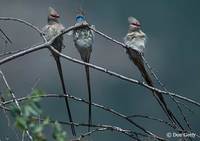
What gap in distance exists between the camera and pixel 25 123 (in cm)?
218

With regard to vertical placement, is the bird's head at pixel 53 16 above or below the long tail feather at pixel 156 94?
above

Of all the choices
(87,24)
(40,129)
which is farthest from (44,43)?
(40,129)

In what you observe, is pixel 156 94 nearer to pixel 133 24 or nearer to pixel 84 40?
pixel 84 40

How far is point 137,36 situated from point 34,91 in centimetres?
157

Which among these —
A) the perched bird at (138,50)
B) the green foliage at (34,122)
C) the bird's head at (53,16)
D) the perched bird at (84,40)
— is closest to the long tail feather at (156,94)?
the perched bird at (138,50)

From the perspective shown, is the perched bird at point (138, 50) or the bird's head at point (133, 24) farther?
the bird's head at point (133, 24)

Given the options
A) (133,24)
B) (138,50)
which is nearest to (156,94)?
(138,50)

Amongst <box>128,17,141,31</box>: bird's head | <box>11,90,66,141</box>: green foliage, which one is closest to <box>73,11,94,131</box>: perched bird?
<box>128,17,141,31</box>: bird's head

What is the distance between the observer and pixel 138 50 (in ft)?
11.7

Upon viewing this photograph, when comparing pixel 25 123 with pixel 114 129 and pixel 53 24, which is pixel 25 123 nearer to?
pixel 114 129

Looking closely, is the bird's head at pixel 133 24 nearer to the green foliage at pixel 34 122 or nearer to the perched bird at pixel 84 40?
the perched bird at pixel 84 40

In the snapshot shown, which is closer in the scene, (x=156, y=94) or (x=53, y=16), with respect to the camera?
(x=156, y=94)

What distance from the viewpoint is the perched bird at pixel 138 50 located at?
3180 mm

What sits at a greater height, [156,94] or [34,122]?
[156,94]
